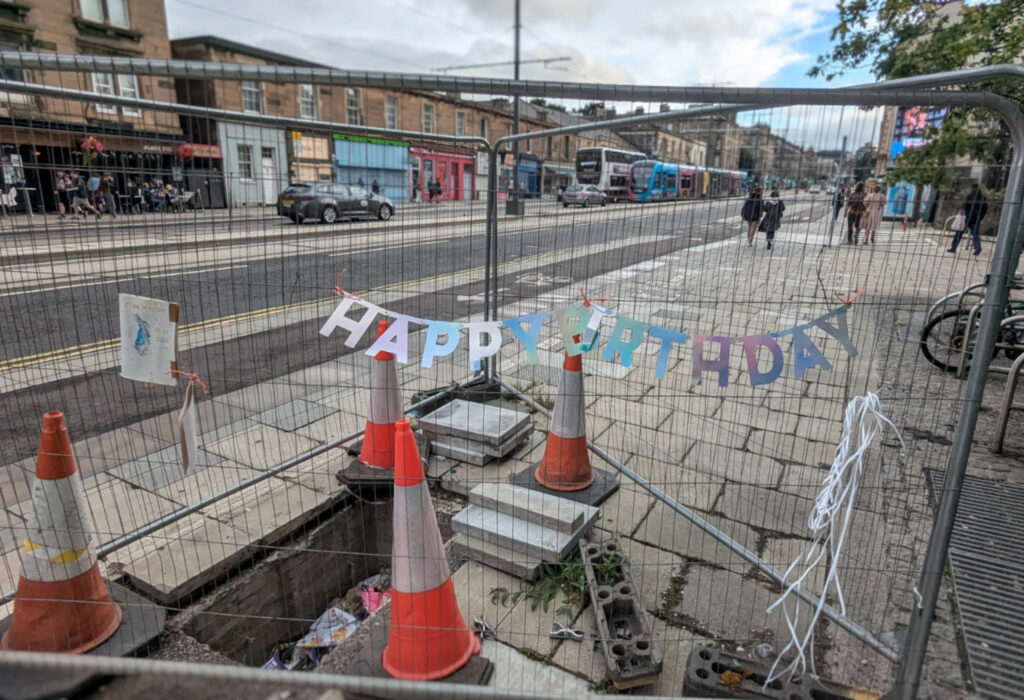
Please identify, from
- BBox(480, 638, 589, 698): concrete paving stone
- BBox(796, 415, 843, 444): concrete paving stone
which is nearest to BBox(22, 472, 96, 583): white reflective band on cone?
BBox(480, 638, 589, 698): concrete paving stone

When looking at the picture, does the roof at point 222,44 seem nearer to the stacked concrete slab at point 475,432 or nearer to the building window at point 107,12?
the building window at point 107,12

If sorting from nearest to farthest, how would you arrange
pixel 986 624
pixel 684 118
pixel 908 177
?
1. pixel 986 624
2. pixel 684 118
3. pixel 908 177

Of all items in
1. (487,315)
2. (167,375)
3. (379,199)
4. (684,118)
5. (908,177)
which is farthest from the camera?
(908,177)

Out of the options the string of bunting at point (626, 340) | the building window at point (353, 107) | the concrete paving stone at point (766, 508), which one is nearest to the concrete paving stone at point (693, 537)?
the concrete paving stone at point (766, 508)

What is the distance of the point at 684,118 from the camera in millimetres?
2979

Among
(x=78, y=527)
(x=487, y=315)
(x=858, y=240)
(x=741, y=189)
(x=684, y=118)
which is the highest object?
(x=684, y=118)

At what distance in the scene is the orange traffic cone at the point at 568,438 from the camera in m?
3.79

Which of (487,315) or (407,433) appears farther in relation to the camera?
(487,315)

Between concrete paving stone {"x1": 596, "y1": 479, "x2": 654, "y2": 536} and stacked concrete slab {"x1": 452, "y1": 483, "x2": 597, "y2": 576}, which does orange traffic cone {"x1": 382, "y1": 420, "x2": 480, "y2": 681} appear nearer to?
stacked concrete slab {"x1": 452, "y1": 483, "x2": 597, "y2": 576}

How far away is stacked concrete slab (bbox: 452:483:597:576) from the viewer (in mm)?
3076

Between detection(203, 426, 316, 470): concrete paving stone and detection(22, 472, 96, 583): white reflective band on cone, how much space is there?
144 cm

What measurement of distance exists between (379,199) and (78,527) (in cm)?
217

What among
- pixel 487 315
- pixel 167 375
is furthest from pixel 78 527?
pixel 487 315

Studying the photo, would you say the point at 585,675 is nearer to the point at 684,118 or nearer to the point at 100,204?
the point at 684,118
